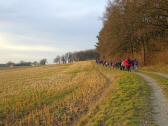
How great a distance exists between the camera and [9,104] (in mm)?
23062

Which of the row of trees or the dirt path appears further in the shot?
the row of trees

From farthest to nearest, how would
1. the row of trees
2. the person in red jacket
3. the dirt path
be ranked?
the person in red jacket, the row of trees, the dirt path

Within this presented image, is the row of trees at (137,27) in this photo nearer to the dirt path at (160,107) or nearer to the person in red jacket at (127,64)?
the person in red jacket at (127,64)

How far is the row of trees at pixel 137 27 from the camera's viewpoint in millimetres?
43675

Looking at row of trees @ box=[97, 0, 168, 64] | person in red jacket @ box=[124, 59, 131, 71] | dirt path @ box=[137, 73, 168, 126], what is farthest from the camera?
person in red jacket @ box=[124, 59, 131, 71]

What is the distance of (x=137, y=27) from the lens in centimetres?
5303

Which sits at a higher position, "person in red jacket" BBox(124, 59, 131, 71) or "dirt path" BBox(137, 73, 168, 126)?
"person in red jacket" BBox(124, 59, 131, 71)

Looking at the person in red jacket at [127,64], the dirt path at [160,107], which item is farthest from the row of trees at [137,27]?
the dirt path at [160,107]

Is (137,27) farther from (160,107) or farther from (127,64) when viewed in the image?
(160,107)

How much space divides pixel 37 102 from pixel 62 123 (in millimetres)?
7604

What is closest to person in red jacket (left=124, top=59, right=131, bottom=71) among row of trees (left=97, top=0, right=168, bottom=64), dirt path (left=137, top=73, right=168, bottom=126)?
row of trees (left=97, top=0, right=168, bottom=64)

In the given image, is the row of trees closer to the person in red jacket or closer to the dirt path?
the person in red jacket

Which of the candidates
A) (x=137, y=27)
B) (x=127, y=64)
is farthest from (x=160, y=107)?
(x=137, y=27)

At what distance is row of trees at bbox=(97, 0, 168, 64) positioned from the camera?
43.7 metres
